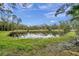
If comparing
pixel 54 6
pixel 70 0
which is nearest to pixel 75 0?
pixel 70 0

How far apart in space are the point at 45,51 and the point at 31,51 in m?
0.12

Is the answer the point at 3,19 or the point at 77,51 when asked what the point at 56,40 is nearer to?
the point at 77,51

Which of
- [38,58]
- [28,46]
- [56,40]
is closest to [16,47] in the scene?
[28,46]

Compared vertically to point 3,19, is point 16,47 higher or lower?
lower

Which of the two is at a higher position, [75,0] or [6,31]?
[75,0]

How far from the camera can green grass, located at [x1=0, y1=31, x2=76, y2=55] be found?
1820 millimetres

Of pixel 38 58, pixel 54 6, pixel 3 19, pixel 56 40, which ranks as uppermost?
pixel 54 6

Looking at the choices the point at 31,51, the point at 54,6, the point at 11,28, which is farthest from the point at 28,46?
the point at 54,6

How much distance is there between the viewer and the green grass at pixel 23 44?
182cm

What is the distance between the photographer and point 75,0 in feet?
6.02

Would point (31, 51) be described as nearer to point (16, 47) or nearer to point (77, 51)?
point (16, 47)

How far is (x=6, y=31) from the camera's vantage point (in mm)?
1854

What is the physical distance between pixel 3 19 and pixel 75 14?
65 cm

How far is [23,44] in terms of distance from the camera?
1840 mm
